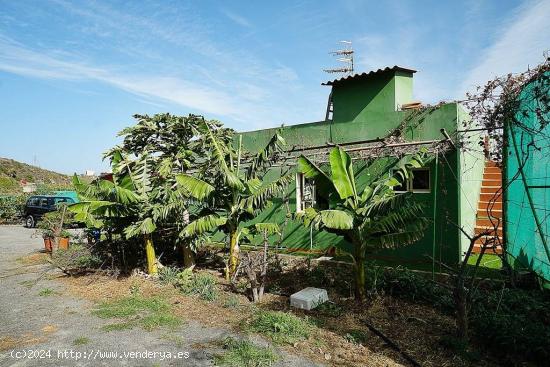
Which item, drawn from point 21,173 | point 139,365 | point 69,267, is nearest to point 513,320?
point 139,365

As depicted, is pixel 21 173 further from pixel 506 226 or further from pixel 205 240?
pixel 506 226

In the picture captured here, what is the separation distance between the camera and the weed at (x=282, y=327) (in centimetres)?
583

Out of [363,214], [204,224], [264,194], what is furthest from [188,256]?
[363,214]

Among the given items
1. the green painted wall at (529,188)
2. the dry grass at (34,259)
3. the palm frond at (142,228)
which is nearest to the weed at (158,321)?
the palm frond at (142,228)

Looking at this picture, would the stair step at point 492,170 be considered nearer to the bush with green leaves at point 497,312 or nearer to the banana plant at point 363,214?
the bush with green leaves at point 497,312

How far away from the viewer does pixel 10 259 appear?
13.3m

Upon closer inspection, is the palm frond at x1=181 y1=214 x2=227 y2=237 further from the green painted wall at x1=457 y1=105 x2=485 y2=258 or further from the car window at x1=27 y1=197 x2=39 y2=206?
the car window at x1=27 y1=197 x2=39 y2=206

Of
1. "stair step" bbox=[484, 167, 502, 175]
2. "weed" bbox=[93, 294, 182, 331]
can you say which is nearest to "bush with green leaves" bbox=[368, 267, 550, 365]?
"weed" bbox=[93, 294, 182, 331]

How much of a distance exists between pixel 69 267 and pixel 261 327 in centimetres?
746

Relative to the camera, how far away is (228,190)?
9.05 m

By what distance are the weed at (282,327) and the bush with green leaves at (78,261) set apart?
6.63 meters

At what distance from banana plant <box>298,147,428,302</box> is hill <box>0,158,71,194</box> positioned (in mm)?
43928

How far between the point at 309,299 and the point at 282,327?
48.3 inches

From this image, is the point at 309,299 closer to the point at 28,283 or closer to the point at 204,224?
the point at 204,224
